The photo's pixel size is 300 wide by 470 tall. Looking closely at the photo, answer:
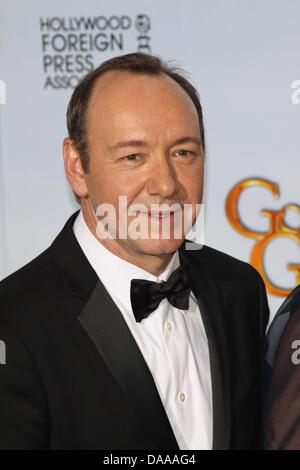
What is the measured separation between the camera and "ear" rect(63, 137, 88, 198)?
158 cm

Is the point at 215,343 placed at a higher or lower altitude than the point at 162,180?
lower

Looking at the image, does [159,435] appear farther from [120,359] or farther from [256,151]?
[256,151]

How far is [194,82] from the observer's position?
2.05 meters

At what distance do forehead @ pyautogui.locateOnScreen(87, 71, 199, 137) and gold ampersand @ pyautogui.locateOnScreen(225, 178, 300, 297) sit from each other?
0.58 m

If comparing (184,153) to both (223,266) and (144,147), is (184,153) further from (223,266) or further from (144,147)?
(223,266)

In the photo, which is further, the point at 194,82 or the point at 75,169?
the point at 194,82

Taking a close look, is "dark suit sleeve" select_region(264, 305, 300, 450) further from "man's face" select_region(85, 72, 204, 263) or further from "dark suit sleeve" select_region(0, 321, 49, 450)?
"dark suit sleeve" select_region(0, 321, 49, 450)

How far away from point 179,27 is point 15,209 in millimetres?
656

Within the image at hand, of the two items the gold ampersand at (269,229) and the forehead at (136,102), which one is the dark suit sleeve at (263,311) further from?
the forehead at (136,102)

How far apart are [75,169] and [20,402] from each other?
50cm

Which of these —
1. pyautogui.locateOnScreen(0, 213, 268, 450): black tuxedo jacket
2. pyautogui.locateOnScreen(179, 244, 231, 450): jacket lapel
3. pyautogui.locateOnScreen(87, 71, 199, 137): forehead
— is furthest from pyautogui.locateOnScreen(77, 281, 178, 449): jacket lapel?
pyautogui.locateOnScreen(87, 71, 199, 137): forehead

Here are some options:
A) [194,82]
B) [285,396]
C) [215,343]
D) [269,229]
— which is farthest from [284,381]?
[194,82]
